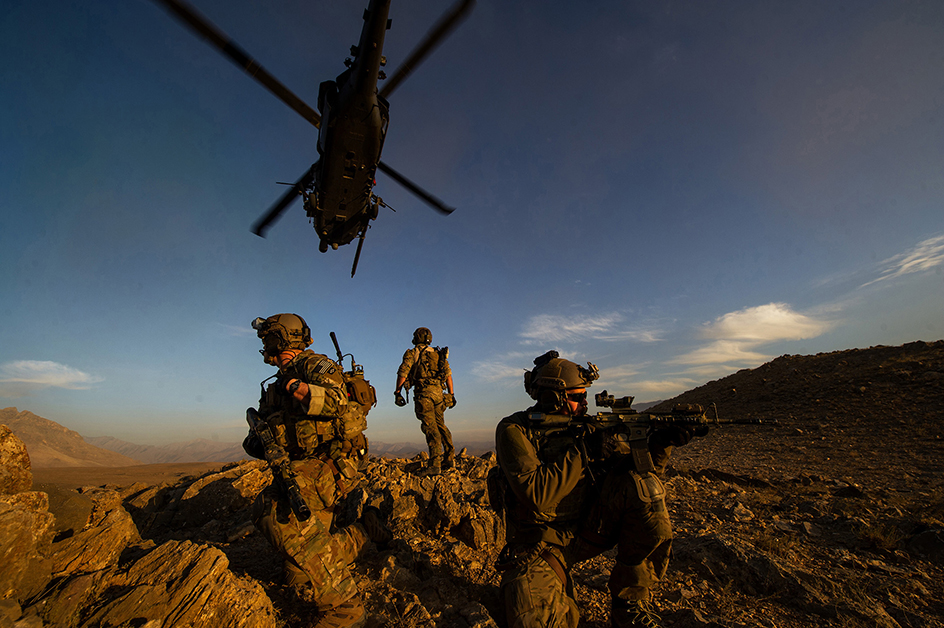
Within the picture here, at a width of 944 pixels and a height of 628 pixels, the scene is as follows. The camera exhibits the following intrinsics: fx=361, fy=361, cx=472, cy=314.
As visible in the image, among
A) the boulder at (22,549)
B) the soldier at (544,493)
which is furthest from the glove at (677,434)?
the boulder at (22,549)

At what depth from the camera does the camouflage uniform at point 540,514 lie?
8.92ft

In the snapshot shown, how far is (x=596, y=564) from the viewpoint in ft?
13.1

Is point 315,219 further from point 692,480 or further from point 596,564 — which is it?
point 692,480

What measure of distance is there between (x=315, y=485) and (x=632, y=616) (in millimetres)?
3232

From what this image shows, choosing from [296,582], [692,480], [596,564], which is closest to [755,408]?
[692,480]

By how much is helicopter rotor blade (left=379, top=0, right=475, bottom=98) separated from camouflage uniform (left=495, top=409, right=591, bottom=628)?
815 cm

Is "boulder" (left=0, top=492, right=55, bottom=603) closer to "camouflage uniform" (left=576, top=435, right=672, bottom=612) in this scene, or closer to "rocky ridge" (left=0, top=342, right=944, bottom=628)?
"rocky ridge" (left=0, top=342, right=944, bottom=628)

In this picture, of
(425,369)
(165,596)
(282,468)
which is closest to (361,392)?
(282,468)

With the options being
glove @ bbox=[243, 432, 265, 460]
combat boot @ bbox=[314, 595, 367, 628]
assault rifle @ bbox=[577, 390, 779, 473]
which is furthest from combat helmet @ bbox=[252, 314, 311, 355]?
assault rifle @ bbox=[577, 390, 779, 473]

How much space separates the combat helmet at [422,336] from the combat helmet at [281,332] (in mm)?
4335

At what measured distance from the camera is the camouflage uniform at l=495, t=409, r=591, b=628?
8.92 feet

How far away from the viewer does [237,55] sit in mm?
7750

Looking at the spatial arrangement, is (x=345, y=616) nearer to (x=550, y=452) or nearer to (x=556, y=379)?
(x=550, y=452)

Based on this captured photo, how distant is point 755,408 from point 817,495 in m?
12.5
